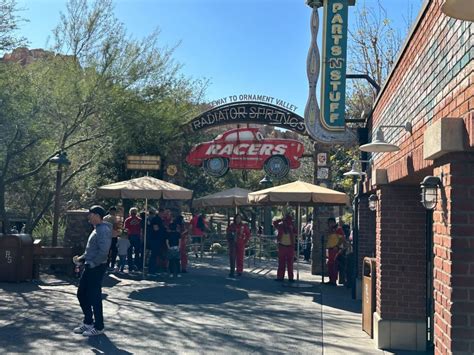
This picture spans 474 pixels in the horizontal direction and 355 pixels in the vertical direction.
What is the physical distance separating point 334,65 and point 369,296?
15.4ft

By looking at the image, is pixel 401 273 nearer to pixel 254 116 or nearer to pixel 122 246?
pixel 122 246

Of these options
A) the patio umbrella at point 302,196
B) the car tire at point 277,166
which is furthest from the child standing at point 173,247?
the car tire at point 277,166

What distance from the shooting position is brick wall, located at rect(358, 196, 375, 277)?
37.6 ft

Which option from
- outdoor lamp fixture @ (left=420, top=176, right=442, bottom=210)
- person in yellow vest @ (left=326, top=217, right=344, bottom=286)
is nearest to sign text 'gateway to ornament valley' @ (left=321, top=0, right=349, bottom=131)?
person in yellow vest @ (left=326, top=217, right=344, bottom=286)

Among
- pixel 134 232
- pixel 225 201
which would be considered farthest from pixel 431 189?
pixel 225 201

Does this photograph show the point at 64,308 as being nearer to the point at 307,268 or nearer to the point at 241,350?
the point at 241,350

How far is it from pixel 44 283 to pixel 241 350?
636 cm

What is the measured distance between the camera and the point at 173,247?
13.9 m

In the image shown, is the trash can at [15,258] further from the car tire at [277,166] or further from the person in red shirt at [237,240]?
the car tire at [277,166]

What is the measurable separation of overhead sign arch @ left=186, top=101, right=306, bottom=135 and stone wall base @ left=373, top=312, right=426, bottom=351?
11.4 m

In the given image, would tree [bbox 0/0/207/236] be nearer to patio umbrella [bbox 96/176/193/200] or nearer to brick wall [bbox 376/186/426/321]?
patio umbrella [bbox 96/176/193/200]

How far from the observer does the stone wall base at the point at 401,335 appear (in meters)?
7.29

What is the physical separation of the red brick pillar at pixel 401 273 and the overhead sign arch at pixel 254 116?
1097 cm

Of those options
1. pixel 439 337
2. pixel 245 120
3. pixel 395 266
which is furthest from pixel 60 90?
pixel 439 337
